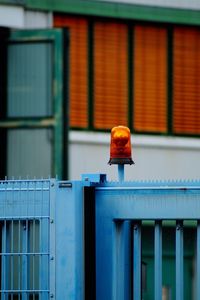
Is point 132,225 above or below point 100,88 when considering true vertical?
below

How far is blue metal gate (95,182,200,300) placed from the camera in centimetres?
1121

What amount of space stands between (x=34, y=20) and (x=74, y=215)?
35.6 feet

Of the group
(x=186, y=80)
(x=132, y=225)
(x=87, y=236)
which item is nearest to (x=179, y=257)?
(x=132, y=225)

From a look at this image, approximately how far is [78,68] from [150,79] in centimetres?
111

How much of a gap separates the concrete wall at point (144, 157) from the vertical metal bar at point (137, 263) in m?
10.6

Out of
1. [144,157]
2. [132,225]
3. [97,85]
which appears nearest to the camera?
[132,225]

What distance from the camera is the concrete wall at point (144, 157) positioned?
877 inches

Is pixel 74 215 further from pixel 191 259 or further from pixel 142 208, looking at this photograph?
pixel 191 259

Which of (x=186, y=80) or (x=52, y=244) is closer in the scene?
(x=52, y=244)

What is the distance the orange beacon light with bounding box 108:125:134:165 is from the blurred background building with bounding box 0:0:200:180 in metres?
9.04

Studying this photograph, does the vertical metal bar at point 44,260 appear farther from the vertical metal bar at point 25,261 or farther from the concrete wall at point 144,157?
the concrete wall at point 144,157

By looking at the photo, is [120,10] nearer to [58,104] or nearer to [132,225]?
[58,104]

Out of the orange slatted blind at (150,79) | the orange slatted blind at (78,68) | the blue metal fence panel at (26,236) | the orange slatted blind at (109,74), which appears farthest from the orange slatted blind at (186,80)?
the blue metal fence panel at (26,236)

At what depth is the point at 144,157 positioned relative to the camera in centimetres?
2286
